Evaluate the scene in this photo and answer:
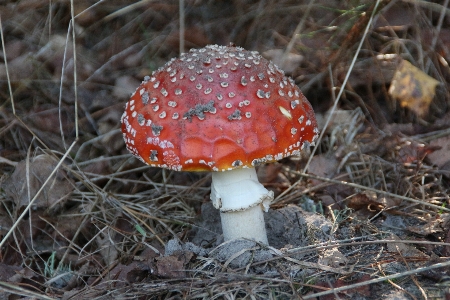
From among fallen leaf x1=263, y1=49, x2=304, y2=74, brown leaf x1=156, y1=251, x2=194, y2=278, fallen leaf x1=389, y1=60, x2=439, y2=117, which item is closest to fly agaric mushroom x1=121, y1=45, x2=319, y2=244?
brown leaf x1=156, y1=251, x2=194, y2=278

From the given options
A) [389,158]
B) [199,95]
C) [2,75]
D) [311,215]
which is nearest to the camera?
[199,95]

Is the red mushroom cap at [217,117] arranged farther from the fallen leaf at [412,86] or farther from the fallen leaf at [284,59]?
the fallen leaf at [284,59]

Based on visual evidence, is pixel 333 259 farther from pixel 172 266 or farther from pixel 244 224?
pixel 172 266

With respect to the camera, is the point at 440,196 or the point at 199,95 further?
the point at 440,196

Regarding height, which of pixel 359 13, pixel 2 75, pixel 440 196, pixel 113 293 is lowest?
pixel 440 196

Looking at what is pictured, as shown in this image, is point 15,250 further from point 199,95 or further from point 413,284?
point 413,284

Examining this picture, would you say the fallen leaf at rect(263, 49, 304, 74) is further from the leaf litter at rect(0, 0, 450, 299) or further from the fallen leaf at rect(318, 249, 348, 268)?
the fallen leaf at rect(318, 249, 348, 268)

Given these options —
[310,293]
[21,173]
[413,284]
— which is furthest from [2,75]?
[413,284]

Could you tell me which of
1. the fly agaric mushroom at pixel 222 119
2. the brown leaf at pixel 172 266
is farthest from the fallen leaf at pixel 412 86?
the brown leaf at pixel 172 266
